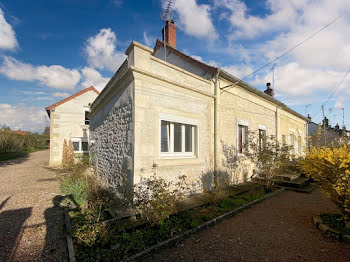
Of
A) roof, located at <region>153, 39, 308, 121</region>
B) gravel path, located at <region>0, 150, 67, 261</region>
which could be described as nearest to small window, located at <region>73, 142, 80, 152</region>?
gravel path, located at <region>0, 150, 67, 261</region>

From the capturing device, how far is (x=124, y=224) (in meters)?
3.55

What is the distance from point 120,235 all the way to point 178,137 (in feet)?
10.2

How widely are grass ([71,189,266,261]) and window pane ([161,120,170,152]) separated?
186 cm

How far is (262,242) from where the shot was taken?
3.21 metres

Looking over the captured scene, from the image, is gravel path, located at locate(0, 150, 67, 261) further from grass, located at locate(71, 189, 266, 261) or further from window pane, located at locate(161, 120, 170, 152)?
window pane, located at locate(161, 120, 170, 152)

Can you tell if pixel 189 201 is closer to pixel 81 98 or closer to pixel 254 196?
pixel 254 196

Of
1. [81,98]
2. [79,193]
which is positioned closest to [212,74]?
[79,193]

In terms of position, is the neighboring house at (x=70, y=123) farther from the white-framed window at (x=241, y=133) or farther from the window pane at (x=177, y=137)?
the white-framed window at (x=241, y=133)

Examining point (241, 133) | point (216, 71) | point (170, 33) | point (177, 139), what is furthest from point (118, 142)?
point (170, 33)

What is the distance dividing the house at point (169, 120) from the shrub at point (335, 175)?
2970 millimetres

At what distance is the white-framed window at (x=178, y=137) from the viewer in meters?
5.07

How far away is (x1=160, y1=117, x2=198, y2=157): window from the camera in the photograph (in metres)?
5.10

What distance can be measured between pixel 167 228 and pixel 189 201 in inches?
64.8

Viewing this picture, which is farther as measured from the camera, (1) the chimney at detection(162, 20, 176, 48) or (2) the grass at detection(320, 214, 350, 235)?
(1) the chimney at detection(162, 20, 176, 48)
